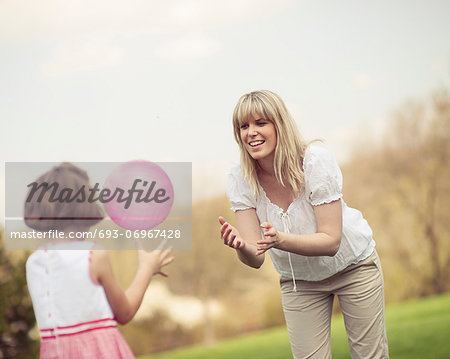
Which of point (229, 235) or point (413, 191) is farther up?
point (413, 191)

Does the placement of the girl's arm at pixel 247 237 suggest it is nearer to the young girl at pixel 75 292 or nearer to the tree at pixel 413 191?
the young girl at pixel 75 292

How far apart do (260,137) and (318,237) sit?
1.43ft

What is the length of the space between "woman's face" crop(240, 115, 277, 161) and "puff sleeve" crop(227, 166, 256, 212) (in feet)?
0.52

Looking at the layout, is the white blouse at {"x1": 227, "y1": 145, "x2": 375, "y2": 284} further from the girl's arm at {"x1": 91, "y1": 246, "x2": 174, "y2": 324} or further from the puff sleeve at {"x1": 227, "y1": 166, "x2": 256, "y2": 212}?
the girl's arm at {"x1": 91, "y1": 246, "x2": 174, "y2": 324}

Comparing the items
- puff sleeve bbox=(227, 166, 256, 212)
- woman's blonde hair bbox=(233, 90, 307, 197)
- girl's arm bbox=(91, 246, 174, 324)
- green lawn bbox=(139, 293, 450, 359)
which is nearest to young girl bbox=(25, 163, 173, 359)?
girl's arm bbox=(91, 246, 174, 324)

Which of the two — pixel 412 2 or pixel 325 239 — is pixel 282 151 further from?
pixel 412 2

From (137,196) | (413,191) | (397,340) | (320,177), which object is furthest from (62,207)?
(413,191)

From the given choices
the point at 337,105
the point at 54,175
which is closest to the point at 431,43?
the point at 337,105

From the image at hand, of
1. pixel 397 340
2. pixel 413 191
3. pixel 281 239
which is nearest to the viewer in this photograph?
pixel 281 239

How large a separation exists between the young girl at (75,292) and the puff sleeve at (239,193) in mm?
573

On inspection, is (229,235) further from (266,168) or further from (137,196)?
(137,196)

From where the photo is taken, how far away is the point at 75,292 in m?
1.90

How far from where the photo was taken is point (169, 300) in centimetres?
704

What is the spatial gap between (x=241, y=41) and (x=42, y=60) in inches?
89.9
